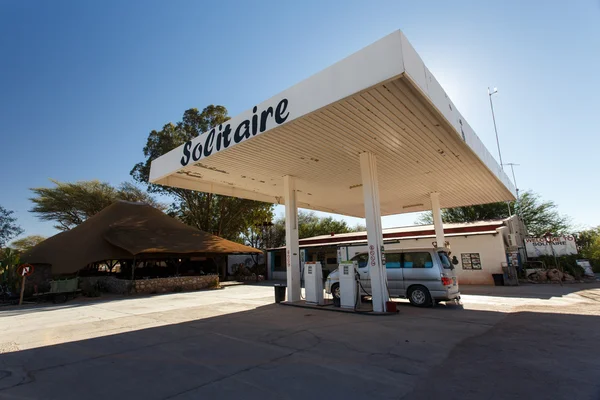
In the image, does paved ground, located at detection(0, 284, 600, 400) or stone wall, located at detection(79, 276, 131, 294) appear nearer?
paved ground, located at detection(0, 284, 600, 400)

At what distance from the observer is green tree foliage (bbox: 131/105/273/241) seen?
2539cm

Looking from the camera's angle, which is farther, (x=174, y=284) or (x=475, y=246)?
Result: (x=174, y=284)

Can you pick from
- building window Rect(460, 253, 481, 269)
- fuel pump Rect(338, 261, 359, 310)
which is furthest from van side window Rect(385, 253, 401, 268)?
building window Rect(460, 253, 481, 269)

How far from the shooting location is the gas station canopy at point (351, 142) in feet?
21.9

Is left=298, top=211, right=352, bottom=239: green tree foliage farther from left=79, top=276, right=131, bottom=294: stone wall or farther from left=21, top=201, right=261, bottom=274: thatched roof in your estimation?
left=79, top=276, right=131, bottom=294: stone wall

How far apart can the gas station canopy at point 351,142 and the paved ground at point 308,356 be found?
5.03 m

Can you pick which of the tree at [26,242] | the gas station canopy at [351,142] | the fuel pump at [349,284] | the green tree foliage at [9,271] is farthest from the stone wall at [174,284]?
the tree at [26,242]

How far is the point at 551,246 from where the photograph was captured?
18000mm

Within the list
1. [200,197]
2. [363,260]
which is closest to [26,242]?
[200,197]

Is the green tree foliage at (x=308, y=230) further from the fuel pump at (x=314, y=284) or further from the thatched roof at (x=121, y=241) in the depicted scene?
the fuel pump at (x=314, y=284)

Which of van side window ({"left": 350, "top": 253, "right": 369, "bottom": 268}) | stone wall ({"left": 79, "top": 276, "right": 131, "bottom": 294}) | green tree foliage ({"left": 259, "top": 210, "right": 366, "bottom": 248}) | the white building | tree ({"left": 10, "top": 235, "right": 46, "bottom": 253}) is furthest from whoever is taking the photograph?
green tree foliage ({"left": 259, "top": 210, "right": 366, "bottom": 248})

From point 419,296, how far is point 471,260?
9.48 metres

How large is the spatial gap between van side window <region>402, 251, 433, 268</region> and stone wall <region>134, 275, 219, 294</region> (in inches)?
526

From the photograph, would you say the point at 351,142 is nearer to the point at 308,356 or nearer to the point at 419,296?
the point at 419,296
